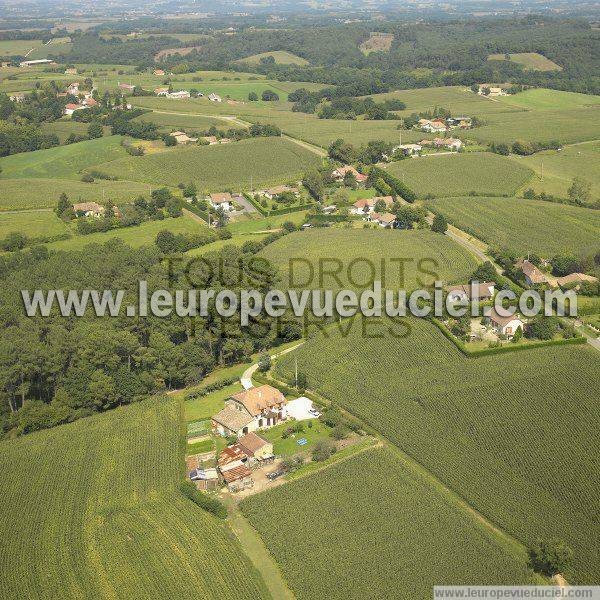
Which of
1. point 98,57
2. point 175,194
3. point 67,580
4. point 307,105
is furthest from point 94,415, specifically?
point 98,57

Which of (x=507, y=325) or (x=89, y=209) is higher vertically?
(x=507, y=325)

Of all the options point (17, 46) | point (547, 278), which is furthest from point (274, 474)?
point (17, 46)

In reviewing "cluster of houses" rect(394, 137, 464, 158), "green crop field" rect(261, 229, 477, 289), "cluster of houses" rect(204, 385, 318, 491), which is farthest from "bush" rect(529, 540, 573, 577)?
"cluster of houses" rect(394, 137, 464, 158)

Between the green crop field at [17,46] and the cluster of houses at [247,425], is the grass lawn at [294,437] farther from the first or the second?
the green crop field at [17,46]

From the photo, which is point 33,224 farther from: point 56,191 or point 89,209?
point 56,191

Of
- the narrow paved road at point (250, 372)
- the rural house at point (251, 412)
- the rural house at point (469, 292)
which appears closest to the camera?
the rural house at point (251, 412)

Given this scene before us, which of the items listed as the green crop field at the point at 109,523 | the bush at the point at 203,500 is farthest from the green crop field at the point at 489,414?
the green crop field at the point at 109,523

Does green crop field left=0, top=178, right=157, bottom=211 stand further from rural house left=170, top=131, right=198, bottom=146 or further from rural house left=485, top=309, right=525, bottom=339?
rural house left=485, top=309, right=525, bottom=339
